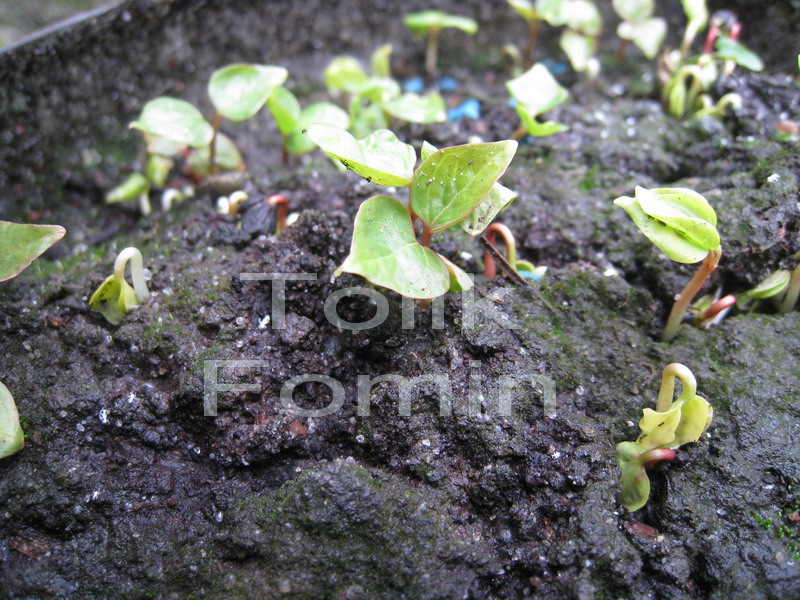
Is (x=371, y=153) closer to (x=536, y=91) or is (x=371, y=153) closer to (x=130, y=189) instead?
(x=536, y=91)

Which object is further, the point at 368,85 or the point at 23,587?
the point at 368,85

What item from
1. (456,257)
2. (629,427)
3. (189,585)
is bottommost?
(189,585)

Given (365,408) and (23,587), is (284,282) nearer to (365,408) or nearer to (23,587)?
(365,408)

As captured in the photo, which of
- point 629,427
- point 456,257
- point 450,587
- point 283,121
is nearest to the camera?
point 450,587

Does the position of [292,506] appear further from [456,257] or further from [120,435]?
[456,257]

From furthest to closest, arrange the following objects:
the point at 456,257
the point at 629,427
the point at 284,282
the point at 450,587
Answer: the point at 456,257
the point at 284,282
the point at 629,427
the point at 450,587

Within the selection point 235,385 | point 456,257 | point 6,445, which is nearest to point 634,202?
point 456,257

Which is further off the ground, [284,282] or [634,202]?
[634,202]

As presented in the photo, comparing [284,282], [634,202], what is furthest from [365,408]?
[634,202]
